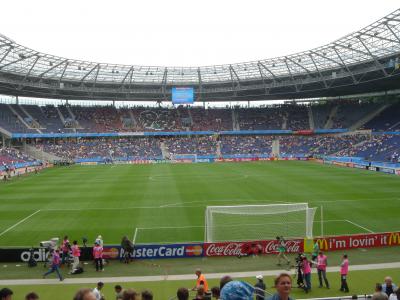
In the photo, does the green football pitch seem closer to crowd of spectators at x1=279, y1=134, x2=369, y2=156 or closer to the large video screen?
crowd of spectators at x1=279, y1=134, x2=369, y2=156

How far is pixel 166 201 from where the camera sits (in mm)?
32156

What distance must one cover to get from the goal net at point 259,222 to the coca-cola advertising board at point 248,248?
2.77ft

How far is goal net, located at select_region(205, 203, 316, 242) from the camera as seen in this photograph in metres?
20.5

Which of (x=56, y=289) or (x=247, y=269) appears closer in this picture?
(x=56, y=289)

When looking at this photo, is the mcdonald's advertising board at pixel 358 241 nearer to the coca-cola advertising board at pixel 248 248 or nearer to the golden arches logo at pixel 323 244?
the golden arches logo at pixel 323 244

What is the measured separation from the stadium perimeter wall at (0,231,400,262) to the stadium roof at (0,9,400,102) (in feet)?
112

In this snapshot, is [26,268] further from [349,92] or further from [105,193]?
[349,92]

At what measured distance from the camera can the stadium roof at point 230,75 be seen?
5650 centimetres

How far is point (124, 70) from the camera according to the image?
7612 centimetres

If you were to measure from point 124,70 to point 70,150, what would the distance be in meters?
19.3

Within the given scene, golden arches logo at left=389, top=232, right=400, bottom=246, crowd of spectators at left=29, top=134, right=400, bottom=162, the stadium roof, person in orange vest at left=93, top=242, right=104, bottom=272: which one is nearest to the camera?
person in orange vest at left=93, top=242, right=104, bottom=272

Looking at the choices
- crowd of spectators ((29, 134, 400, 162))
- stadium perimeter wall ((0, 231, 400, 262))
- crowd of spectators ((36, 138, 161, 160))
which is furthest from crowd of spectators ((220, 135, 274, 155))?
stadium perimeter wall ((0, 231, 400, 262))

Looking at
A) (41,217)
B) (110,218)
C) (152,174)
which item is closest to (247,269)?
(110,218)

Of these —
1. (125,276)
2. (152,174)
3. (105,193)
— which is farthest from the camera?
(152,174)
